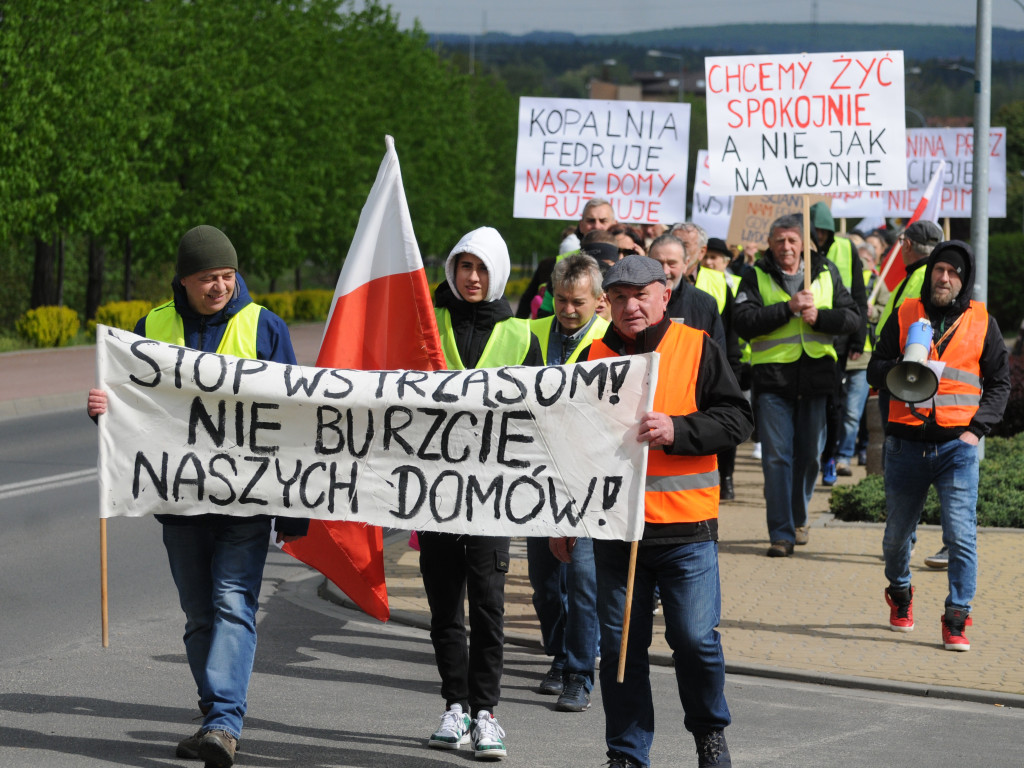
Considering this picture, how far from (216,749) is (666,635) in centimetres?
163

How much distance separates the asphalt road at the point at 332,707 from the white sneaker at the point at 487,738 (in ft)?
0.24

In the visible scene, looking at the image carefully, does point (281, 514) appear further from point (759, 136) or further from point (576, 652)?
point (759, 136)

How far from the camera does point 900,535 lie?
24.0 ft

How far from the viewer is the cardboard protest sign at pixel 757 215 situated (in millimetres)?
15891

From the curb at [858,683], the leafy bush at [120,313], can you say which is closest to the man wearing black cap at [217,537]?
the curb at [858,683]

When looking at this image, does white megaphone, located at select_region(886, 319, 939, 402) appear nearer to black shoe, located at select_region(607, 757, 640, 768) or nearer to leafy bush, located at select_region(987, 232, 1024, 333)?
black shoe, located at select_region(607, 757, 640, 768)

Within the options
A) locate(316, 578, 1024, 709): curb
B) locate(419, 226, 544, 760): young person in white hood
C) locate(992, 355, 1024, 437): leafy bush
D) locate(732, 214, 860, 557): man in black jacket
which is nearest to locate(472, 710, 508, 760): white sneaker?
locate(419, 226, 544, 760): young person in white hood

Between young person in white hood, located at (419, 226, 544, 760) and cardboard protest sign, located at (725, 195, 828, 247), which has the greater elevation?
cardboard protest sign, located at (725, 195, 828, 247)

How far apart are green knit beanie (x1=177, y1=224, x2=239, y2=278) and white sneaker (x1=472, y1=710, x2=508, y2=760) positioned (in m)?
1.97

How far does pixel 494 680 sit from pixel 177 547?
1.33 meters

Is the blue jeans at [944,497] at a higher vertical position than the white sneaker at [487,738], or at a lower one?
higher

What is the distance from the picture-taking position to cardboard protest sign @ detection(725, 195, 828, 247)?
626 inches

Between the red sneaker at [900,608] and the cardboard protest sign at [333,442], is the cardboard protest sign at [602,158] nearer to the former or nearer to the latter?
the red sneaker at [900,608]

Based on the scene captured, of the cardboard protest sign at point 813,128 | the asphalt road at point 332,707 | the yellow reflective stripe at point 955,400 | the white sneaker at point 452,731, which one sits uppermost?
the cardboard protest sign at point 813,128
